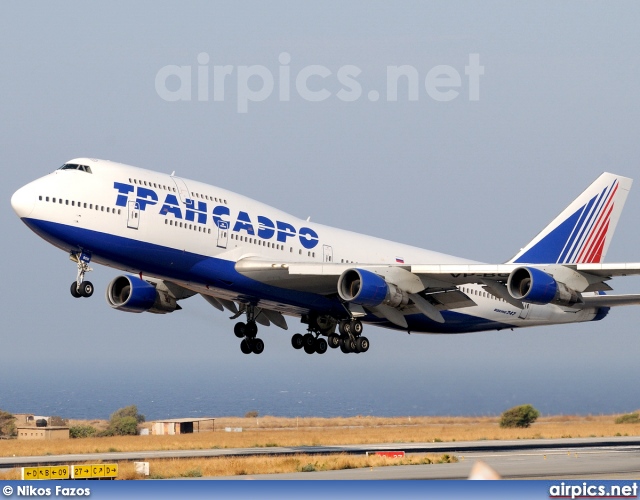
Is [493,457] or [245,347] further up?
[245,347]

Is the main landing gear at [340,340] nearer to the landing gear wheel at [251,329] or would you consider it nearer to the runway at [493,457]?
the landing gear wheel at [251,329]

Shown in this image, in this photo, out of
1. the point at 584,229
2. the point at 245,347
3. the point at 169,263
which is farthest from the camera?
the point at 584,229

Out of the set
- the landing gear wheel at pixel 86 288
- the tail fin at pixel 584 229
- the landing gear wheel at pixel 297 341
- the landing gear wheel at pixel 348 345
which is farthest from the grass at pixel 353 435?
the landing gear wheel at pixel 86 288

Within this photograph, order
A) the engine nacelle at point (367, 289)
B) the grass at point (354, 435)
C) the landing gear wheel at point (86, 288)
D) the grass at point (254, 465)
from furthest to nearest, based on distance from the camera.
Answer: the grass at point (354, 435) < the engine nacelle at point (367, 289) < the landing gear wheel at point (86, 288) < the grass at point (254, 465)

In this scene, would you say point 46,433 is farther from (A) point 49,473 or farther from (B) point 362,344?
(A) point 49,473

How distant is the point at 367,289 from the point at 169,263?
8.72m

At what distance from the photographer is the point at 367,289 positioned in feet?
157

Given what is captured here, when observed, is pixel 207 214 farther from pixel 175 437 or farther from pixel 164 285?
pixel 175 437

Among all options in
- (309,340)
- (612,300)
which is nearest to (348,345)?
(309,340)

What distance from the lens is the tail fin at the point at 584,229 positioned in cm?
6116

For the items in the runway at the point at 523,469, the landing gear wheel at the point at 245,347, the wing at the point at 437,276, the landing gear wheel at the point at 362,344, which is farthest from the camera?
the landing gear wheel at the point at 245,347

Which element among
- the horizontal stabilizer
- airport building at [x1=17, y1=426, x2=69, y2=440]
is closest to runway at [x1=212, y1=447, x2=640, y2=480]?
the horizontal stabilizer

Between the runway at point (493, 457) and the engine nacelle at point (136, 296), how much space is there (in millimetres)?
7473

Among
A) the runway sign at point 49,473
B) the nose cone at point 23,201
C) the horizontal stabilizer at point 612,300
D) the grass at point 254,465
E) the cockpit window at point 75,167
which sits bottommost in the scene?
the runway sign at point 49,473
